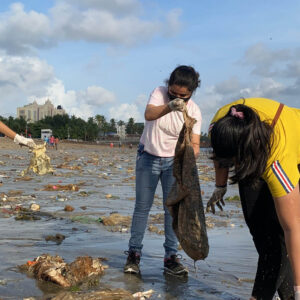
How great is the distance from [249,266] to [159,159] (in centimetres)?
144

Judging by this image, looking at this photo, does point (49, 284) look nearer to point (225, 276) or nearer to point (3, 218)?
point (225, 276)

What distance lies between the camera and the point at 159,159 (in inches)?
168

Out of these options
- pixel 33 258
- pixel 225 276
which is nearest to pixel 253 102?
pixel 225 276

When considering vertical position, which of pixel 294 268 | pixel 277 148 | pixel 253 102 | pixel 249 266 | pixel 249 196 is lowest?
pixel 249 266

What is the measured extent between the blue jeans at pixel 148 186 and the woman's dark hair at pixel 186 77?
75 centimetres

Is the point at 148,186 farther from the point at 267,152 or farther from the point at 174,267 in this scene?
the point at 267,152

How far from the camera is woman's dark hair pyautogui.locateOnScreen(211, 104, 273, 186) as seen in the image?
2611 millimetres

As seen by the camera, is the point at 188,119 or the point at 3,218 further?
the point at 3,218

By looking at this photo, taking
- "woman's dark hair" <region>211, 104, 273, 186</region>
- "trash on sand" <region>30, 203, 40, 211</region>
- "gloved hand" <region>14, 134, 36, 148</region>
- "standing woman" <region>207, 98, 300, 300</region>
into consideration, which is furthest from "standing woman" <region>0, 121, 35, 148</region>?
"woman's dark hair" <region>211, 104, 273, 186</region>

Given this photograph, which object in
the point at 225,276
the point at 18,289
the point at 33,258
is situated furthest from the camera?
the point at 33,258

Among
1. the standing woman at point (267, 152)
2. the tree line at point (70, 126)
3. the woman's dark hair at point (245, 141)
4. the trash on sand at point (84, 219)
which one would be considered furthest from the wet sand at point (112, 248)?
the tree line at point (70, 126)

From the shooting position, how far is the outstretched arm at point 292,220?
2729 mm

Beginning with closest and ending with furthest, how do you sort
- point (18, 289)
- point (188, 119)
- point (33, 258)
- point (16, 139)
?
point (18, 289)
point (188, 119)
point (33, 258)
point (16, 139)

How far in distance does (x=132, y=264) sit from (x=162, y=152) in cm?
108
